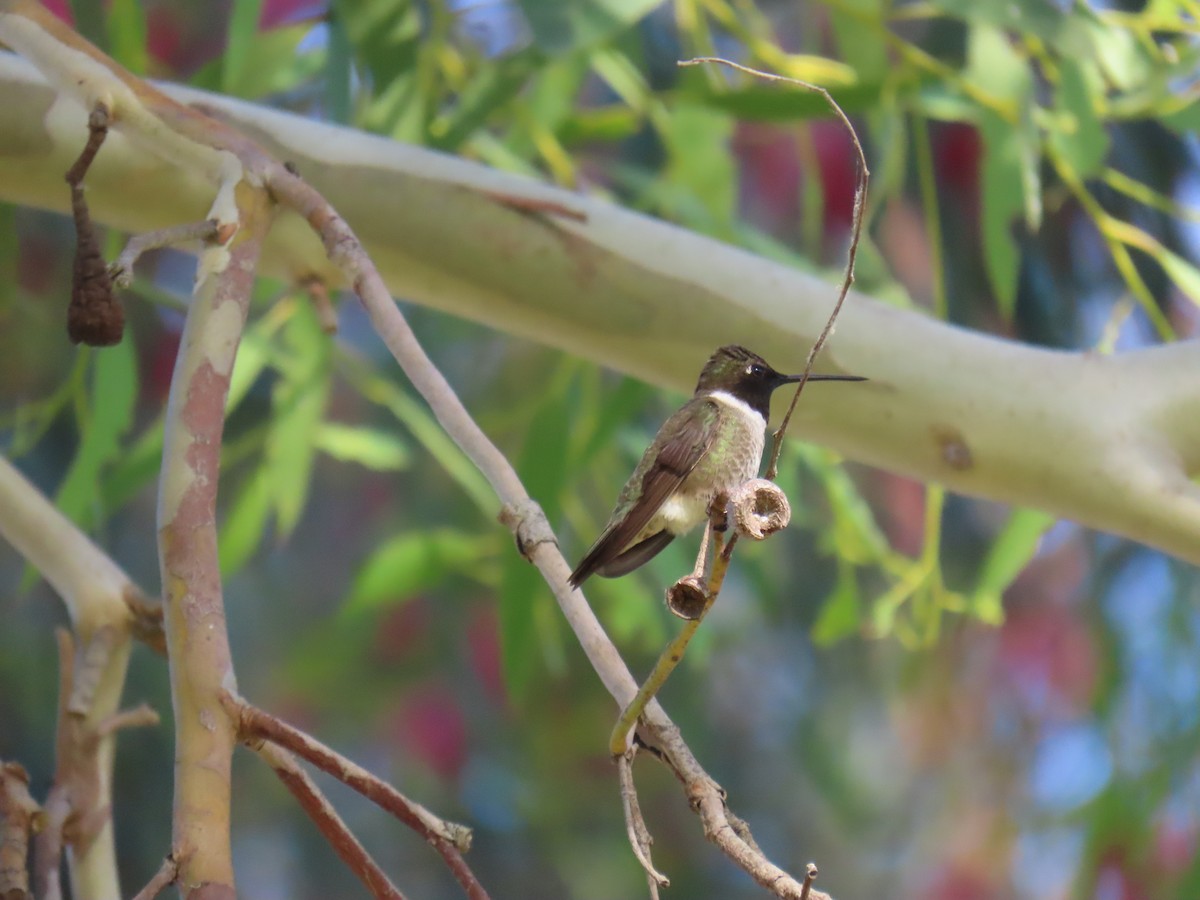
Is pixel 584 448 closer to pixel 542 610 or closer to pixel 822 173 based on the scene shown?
pixel 542 610

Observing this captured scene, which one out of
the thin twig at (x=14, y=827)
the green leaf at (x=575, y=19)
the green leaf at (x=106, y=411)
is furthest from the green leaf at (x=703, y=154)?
the thin twig at (x=14, y=827)

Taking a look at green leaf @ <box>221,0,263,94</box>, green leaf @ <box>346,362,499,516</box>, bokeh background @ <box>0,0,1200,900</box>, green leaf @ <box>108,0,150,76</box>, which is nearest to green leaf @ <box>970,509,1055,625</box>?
bokeh background @ <box>0,0,1200,900</box>

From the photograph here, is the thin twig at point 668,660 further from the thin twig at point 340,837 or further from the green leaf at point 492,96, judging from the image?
the green leaf at point 492,96

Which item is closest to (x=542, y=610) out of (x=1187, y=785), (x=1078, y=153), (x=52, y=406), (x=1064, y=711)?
(x=52, y=406)

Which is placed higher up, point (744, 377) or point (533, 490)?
point (744, 377)

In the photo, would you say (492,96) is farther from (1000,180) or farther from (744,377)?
(744,377)

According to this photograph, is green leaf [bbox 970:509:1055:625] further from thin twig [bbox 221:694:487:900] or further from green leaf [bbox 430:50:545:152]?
thin twig [bbox 221:694:487:900]

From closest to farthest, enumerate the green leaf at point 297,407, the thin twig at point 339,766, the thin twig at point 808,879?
the thin twig at point 808,879 → the thin twig at point 339,766 → the green leaf at point 297,407

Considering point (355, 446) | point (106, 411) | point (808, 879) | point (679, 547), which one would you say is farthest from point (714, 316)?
point (355, 446)
